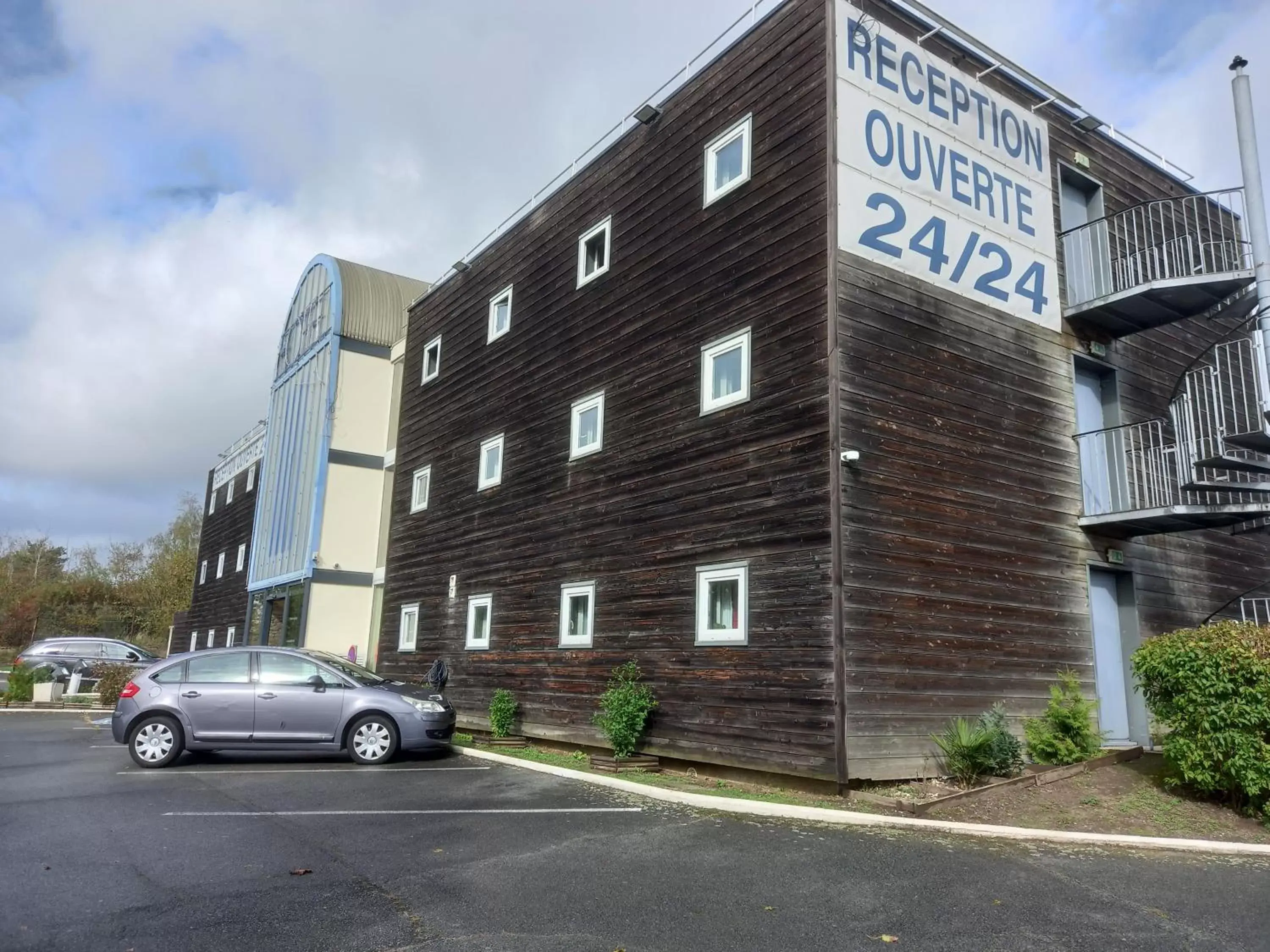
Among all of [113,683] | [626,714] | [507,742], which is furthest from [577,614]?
[113,683]

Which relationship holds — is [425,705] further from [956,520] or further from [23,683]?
[23,683]

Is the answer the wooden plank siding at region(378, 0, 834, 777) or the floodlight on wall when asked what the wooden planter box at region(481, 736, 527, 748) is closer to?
the wooden plank siding at region(378, 0, 834, 777)

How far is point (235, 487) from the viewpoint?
34.7 m

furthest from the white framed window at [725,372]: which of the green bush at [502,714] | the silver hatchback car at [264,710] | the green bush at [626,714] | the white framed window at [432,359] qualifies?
the white framed window at [432,359]

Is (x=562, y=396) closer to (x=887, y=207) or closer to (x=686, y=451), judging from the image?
(x=686, y=451)

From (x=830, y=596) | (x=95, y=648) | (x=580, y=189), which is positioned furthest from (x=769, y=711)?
(x=95, y=648)

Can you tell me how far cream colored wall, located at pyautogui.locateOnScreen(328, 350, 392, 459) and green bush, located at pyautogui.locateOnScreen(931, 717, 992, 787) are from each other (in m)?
17.8

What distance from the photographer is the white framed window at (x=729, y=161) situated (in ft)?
39.8

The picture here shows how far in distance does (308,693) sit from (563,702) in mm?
3710

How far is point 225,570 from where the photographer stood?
33.4 meters

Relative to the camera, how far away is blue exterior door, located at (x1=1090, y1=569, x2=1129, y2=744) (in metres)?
12.2

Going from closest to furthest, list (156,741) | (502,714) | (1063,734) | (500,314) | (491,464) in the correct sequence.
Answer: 1. (1063,734)
2. (156,741)
3. (502,714)
4. (491,464)
5. (500,314)

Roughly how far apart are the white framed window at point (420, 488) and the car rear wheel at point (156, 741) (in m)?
8.33

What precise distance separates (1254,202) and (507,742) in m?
12.4
